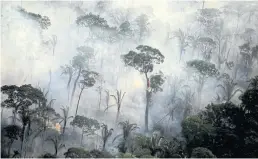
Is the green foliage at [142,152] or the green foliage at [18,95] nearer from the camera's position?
the green foliage at [142,152]

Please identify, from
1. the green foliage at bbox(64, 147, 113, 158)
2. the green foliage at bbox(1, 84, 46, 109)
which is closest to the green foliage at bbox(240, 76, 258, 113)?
the green foliage at bbox(64, 147, 113, 158)

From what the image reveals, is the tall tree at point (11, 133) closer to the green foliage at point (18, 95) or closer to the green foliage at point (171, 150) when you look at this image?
the green foliage at point (18, 95)

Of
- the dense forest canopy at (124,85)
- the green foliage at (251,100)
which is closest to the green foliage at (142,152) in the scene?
the dense forest canopy at (124,85)

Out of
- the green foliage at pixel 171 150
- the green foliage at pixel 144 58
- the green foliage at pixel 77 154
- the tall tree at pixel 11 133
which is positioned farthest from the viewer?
the green foliage at pixel 144 58

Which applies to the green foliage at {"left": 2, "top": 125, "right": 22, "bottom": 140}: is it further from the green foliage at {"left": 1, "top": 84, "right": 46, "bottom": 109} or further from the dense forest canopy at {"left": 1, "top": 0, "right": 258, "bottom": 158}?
the green foliage at {"left": 1, "top": 84, "right": 46, "bottom": 109}

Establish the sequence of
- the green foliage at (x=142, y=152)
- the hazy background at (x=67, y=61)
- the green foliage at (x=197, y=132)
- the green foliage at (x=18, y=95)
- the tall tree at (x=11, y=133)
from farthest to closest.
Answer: the hazy background at (x=67, y=61)
the green foliage at (x=18, y=95)
the tall tree at (x=11, y=133)
the green foliage at (x=197, y=132)
the green foliage at (x=142, y=152)

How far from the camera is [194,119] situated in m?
52.3

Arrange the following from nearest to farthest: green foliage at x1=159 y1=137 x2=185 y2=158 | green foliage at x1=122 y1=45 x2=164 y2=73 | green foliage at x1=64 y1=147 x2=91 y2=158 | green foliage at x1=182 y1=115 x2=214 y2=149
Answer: green foliage at x1=64 y1=147 x2=91 y2=158 < green foliage at x1=159 y1=137 x2=185 y2=158 < green foliage at x1=182 y1=115 x2=214 y2=149 < green foliage at x1=122 y1=45 x2=164 y2=73

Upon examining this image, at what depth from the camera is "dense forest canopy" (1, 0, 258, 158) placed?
52.3 m

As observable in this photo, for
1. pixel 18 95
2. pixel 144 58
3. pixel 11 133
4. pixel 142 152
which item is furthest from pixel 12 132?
pixel 144 58

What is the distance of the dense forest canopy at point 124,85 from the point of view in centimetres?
5228

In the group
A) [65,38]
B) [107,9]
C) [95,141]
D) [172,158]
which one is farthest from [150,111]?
Result: [107,9]

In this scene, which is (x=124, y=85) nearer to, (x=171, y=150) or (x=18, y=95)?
(x=18, y=95)

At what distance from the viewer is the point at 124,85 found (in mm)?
81375
